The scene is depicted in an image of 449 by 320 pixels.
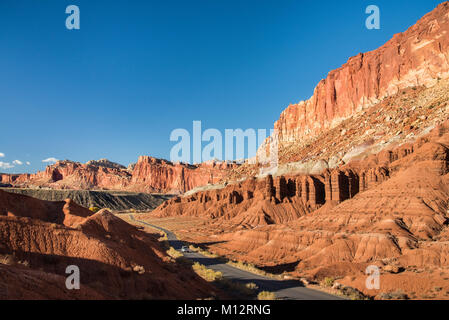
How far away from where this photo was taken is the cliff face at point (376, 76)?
9912 cm

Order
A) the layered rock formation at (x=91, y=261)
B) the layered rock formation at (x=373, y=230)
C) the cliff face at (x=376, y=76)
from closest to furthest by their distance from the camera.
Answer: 1. the layered rock formation at (x=91, y=261)
2. the layered rock formation at (x=373, y=230)
3. the cliff face at (x=376, y=76)

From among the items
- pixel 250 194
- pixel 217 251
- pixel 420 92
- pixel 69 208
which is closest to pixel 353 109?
pixel 420 92

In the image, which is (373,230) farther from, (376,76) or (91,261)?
(376,76)

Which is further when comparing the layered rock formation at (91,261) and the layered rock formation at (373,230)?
the layered rock formation at (373,230)

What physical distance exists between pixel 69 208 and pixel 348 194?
47873mm

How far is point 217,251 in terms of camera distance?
50.7 m

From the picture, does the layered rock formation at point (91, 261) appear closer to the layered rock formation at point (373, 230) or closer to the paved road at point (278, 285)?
the paved road at point (278, 285)

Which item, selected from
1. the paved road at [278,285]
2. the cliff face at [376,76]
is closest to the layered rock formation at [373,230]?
the paved road at [278,285]

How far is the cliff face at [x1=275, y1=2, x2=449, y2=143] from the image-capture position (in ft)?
325

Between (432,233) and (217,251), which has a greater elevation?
(432,233)

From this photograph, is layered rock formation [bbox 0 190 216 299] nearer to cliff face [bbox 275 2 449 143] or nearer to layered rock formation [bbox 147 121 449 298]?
layered rock formation [bbox 147 121 449 298]

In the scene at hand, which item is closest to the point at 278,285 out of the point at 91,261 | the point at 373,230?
the point at 91,261

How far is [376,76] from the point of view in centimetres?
11962
